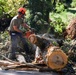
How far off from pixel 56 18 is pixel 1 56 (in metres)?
6.26

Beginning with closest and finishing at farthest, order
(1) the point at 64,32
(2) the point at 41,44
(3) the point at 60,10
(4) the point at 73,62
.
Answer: (2) the point at 41,44 < (4) the point at 73,62 < (1) the point at 64,32 < (3) the point at 60,10

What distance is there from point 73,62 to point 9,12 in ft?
20.3

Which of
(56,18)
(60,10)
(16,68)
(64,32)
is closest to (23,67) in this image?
(16,68)

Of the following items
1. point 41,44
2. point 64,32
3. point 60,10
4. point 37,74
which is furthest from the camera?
point 60,10

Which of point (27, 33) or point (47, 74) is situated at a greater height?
point (27, 33)

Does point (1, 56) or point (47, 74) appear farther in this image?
point (1, 56)

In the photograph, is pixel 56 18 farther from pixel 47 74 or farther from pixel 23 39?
pixel 47 74

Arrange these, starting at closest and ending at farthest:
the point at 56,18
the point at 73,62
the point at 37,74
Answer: the point at 37,74 < the point at 73,62 < the point at 56,18

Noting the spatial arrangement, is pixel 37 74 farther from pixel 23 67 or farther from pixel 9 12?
pixel 9 12

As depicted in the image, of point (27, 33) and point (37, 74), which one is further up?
point (27, 33)

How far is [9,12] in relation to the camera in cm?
1570

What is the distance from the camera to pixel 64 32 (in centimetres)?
1514

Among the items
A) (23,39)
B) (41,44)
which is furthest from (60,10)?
(41,44)

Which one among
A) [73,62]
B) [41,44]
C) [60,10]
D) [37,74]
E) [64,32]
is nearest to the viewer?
[37,74]
